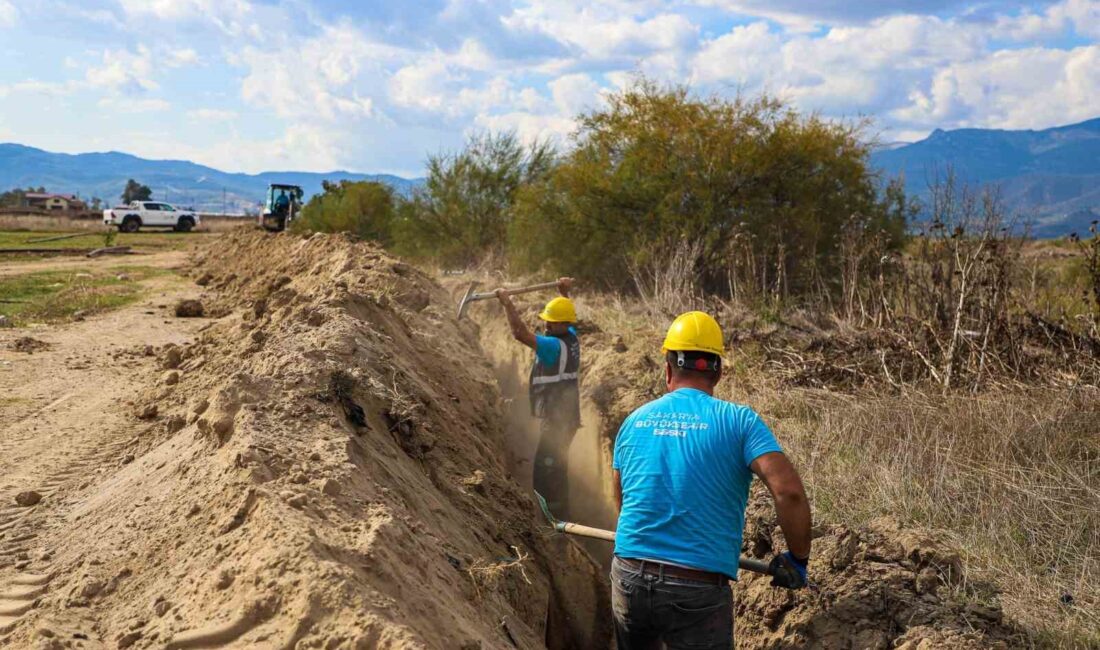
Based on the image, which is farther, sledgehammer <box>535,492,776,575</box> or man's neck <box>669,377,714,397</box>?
sledgehammer <box>535,492,776,575</box>

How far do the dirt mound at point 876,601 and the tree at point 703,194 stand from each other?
1233 cm

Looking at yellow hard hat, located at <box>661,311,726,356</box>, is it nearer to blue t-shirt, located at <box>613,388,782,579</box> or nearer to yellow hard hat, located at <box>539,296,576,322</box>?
blue t-shirt, located at <box>613,388,782,579</box>

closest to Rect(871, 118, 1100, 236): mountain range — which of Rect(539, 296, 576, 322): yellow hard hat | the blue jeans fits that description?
Rect(539, 296, 576, 322): yellow hard hat

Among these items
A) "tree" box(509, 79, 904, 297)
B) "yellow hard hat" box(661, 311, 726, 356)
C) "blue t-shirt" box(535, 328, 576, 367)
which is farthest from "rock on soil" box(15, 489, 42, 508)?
"tree" box(509, 79, 904, 297)

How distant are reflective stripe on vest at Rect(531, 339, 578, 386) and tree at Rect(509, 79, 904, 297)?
928 centimetres

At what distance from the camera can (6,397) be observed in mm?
8898

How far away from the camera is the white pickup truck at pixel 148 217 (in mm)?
43750

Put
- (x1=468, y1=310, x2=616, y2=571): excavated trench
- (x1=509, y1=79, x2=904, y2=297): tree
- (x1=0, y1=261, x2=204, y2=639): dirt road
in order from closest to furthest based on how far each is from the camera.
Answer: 1. (x1=0, y1=261, x2=204, y2=639): dirt road
2. (x1=468, y1=310, x2=616, y2=571): excavated trench
3. (x1=509, y1=79, x2=904, y2=297): tree

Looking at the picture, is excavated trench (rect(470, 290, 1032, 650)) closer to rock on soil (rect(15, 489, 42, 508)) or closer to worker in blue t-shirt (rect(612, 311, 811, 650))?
worker in blue t-shirt (rect(612, 311, 811, 650))

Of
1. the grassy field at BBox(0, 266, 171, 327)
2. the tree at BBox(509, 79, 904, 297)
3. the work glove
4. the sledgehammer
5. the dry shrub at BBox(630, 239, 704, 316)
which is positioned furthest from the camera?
the tree at BBox(509, 79, 904, 297)

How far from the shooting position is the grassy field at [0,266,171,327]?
569 inches

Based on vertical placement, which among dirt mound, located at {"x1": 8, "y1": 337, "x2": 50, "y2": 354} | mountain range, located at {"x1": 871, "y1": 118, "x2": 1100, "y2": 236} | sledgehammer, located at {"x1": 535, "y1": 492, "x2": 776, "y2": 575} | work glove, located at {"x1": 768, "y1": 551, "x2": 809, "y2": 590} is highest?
mountain range, located at {"x1": 871, "y1": 118, "x2": 1100, "y2": 236}

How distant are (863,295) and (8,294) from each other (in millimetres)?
14279

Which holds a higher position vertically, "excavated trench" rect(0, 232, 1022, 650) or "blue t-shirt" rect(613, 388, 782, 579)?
"blue t-shirt" rect(613, 388, 782, 579)
